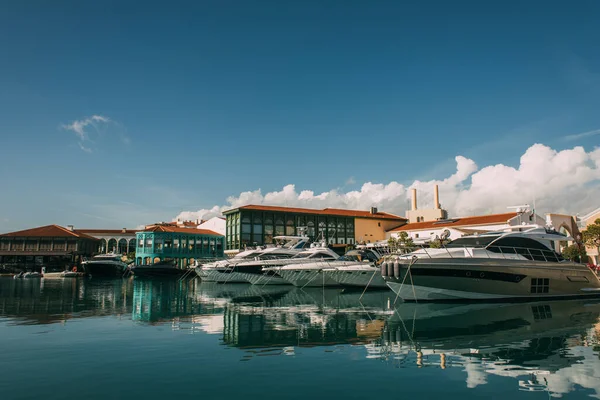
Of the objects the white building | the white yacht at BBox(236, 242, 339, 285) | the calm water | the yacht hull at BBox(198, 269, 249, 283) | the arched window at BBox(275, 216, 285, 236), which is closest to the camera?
the calm water

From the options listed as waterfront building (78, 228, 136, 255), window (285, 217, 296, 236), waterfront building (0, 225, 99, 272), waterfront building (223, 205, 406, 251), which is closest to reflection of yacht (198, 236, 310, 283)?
waterfront building (223, 205, 406, 251)

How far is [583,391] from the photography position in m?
8.77

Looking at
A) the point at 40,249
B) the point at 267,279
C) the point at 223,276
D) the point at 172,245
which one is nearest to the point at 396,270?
the point at 267,279

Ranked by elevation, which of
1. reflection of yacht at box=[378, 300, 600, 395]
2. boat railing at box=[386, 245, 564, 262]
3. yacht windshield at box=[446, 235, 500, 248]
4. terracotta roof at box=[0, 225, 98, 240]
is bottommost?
reflection of yacht at box=[378, 300, 600, 395]

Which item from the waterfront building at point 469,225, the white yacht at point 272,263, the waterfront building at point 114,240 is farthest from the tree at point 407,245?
the waterfront building at point 114,240

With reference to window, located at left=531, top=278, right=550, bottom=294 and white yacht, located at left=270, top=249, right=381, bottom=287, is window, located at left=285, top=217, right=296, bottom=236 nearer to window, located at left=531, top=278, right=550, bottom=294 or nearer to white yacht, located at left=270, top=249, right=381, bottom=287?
white yacht, located at left=270, top=249, right=381, bottom=287

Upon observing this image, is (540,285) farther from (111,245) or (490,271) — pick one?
(111,245)

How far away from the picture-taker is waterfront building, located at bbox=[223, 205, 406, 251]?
7362cm

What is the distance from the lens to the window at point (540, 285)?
23.8 m

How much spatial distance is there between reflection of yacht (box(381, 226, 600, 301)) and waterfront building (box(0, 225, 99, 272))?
7747 cm

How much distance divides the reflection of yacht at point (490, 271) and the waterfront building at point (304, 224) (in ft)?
147

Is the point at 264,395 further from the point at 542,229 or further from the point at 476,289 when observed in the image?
the point at 542,229

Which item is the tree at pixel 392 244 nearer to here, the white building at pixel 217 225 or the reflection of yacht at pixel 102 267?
the white building at pixel 217 225

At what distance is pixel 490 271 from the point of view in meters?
22.5
